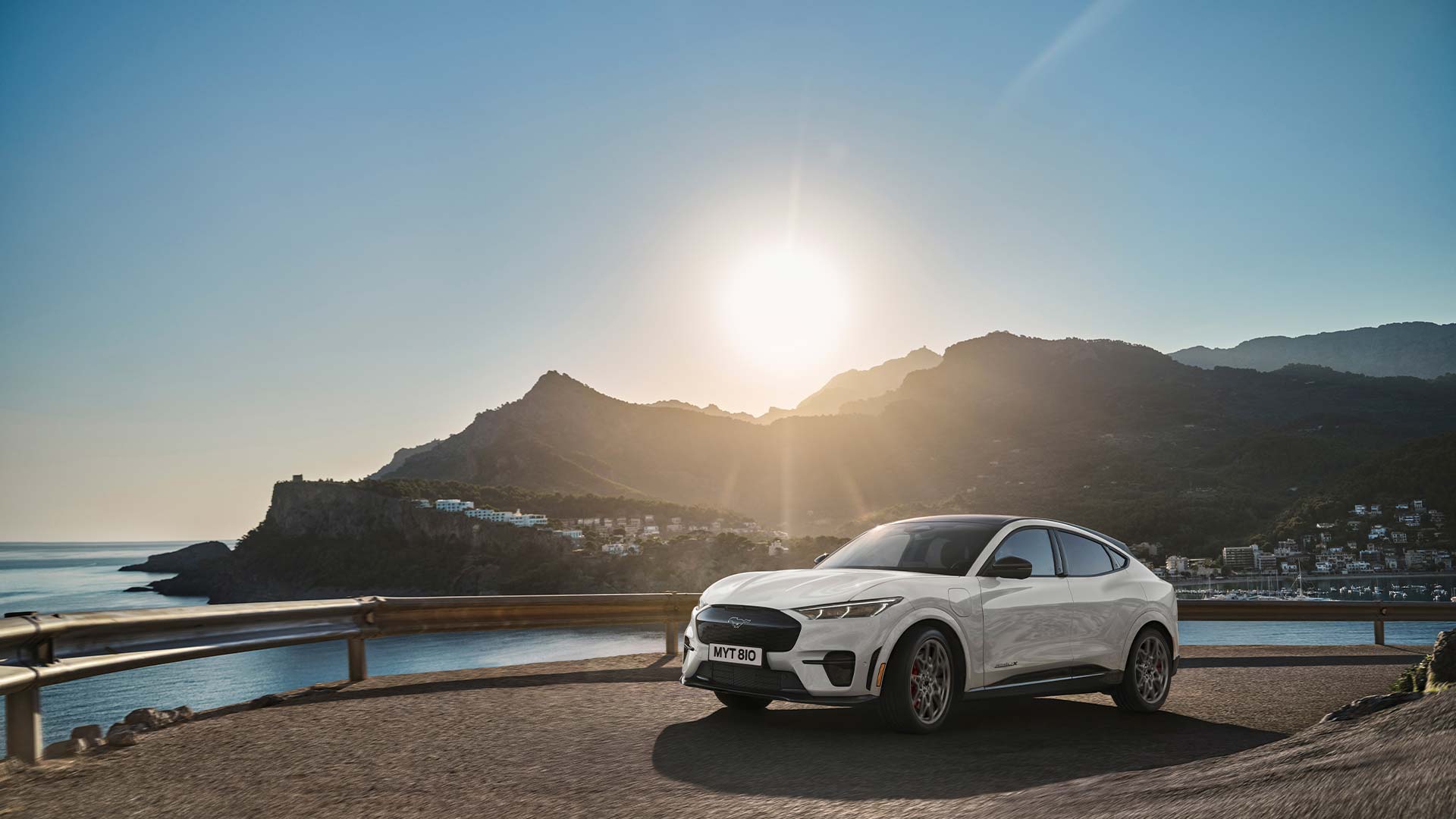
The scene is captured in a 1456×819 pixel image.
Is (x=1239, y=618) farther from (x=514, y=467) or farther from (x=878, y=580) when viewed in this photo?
(x=514, y=467)

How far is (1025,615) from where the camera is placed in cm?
736

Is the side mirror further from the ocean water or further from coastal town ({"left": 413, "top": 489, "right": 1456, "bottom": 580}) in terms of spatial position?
coastal town ({"left": 413, "top": 489, "right": 1456, "bottom": 580})

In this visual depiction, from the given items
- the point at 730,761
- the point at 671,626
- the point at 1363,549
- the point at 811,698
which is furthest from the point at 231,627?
the point at 1363,549

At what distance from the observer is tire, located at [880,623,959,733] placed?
652 cm

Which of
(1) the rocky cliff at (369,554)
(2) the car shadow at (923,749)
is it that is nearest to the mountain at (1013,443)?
(1) the rocky cliff at (369,554)

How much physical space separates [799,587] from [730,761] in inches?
61.4

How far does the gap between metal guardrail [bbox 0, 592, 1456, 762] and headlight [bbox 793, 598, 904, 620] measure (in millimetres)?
4229

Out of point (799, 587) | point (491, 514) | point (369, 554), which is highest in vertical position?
point (799, 587)

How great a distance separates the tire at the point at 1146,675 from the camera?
8.00 m

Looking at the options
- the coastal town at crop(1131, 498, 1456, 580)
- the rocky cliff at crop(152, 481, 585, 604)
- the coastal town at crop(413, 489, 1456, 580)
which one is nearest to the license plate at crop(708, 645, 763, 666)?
the coastal town at crop(413, 489, 1456, 580)

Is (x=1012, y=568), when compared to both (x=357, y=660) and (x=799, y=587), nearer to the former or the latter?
(x=799, y=587)

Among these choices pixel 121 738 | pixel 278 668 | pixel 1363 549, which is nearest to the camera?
pixel 121 738

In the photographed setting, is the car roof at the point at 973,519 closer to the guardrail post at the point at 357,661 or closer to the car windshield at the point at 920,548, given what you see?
the car windshield at the point at 920,548

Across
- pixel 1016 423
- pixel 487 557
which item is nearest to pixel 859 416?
pixel 1016 423
